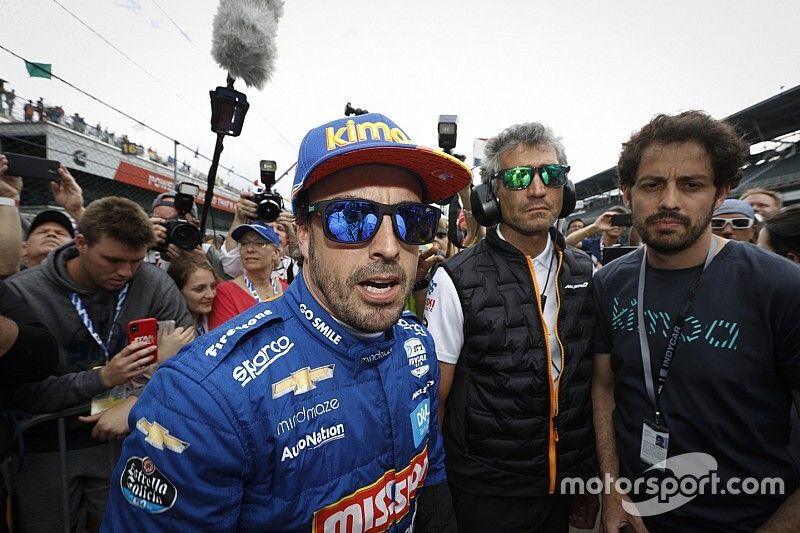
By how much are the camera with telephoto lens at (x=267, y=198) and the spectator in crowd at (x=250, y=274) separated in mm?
201

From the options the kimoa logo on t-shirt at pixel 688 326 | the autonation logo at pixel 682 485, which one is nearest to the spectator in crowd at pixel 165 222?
the kimoa logo on t-shirt at pixel 688 326

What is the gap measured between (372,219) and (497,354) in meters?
1.12

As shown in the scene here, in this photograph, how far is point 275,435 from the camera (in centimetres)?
109

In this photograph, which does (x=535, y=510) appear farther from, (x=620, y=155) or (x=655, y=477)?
(x=620, y=155)

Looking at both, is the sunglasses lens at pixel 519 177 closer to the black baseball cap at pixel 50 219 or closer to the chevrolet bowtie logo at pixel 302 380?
the chevrolet bowtie logo at pixel 302 380

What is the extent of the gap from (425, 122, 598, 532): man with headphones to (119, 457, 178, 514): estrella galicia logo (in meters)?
1.33

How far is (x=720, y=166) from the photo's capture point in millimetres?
1803

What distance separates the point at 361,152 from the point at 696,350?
1.65 meters

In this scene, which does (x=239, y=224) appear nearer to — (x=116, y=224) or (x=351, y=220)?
(x=116, y=224)

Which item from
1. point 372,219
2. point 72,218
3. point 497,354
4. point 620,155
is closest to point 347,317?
point 372,219

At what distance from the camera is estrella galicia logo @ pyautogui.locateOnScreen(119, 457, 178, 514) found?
3.24 feet

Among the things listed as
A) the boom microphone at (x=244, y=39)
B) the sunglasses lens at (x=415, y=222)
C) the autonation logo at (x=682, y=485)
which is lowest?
the autonation logo at (x=682, y=485)

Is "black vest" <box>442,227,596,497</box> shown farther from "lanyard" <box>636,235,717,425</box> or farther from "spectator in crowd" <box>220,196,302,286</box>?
"spectator in crowd" <box>220,196,302,286</box>

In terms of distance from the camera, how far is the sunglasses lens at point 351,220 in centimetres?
125
